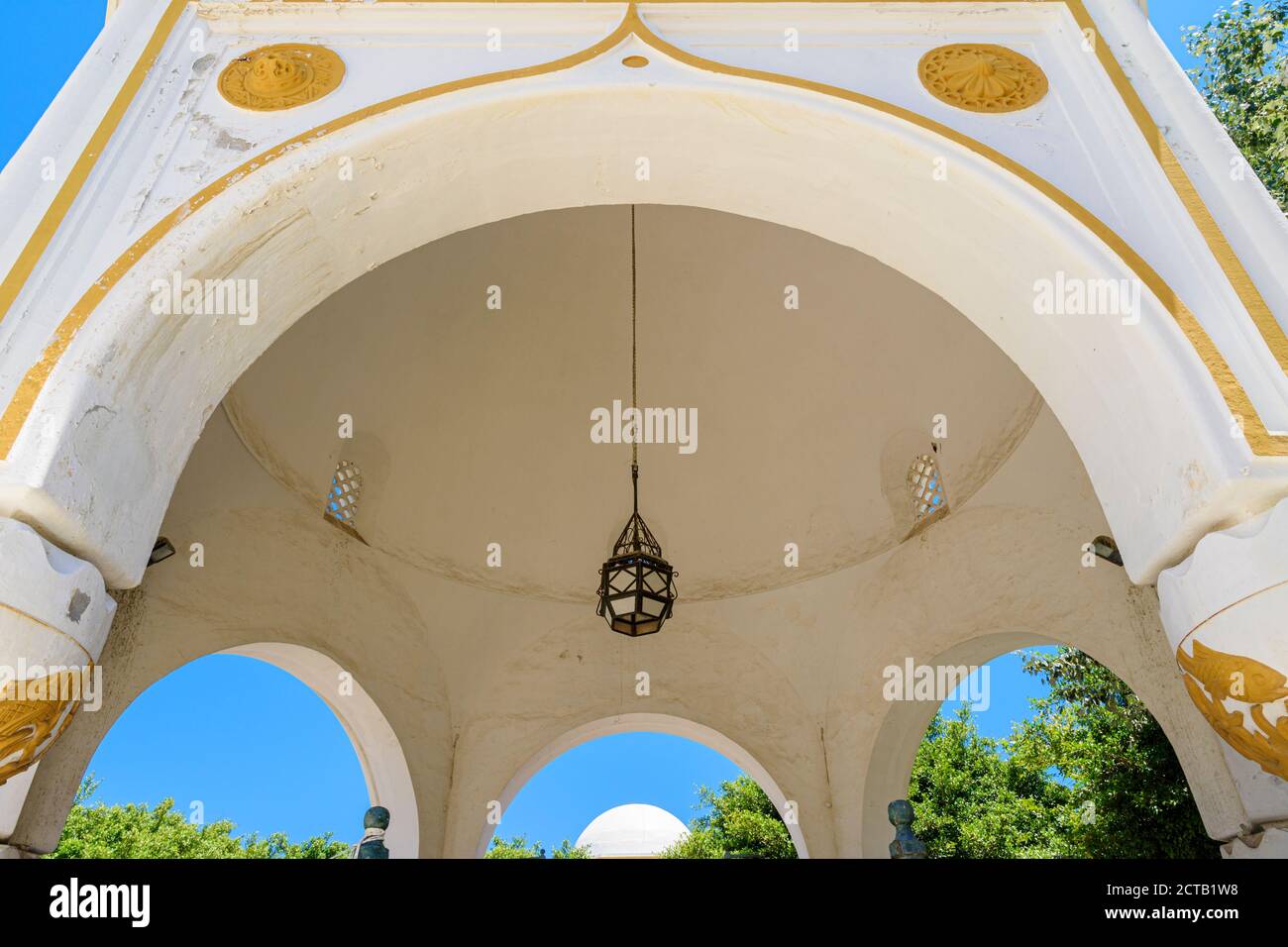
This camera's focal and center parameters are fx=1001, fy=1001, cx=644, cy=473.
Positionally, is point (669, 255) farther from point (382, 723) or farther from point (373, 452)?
point (382, 723)

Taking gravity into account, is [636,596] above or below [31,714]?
above

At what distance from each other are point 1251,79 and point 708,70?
742 cm

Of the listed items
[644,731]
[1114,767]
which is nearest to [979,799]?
[1114,767]

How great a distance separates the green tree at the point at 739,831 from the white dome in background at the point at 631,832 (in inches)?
8.0

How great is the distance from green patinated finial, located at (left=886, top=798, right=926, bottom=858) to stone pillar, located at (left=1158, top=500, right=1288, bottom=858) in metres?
0.92

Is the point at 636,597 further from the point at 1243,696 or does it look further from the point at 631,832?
the point at 631,832

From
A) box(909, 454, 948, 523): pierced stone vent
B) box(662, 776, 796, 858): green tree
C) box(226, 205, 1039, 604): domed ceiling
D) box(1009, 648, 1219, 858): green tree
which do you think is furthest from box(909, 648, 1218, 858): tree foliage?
box(226, 205, 1039, 604): domed ceiling

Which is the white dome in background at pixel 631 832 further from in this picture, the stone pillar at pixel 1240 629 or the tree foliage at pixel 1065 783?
the stone pillar at pixel 1240 629

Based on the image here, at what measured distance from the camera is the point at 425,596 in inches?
328

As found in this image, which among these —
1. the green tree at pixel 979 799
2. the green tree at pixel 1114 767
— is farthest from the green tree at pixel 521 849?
the green tree at pixel 1114 767

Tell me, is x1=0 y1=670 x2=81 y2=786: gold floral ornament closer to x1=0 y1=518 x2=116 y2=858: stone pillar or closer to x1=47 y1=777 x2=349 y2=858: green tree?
x1=0 y1=518 x2=116 y2=858: stone pillar

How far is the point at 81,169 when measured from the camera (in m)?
3.50

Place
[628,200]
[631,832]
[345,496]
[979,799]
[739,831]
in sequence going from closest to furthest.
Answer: [628,200] < [345,496] < [631,832] < [979,799] < [739,831]
